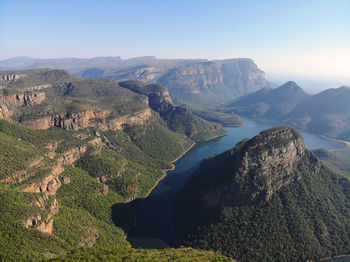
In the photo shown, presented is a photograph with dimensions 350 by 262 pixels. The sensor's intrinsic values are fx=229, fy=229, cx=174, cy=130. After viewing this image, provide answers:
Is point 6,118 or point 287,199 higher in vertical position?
point 6,118

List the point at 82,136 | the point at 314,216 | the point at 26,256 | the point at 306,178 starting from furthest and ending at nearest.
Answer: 1. the point at 82,136
2. the point at 306,178
3. the point at 314,216
4. the point at 26,256

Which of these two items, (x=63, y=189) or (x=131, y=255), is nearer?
(x=131, y=255)

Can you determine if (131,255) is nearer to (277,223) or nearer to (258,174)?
(277,223)

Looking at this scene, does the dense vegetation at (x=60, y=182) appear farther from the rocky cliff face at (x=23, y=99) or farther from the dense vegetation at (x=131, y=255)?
the dense vegetation at (x=131, y=255)

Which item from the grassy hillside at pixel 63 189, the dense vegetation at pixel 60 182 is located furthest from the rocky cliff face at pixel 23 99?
the grassy hillside at pixel 63 189

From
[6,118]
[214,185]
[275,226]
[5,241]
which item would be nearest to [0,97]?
[6,118]

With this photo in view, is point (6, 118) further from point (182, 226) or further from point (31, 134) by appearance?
point (182, 226)

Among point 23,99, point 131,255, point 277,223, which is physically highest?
point 23,99

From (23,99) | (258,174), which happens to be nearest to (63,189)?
(258,174)

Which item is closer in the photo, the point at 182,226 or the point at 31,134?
the point at 182,226
